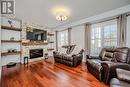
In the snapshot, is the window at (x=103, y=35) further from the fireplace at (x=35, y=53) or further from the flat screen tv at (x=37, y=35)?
the flat screen tv at (x=37, y=35)

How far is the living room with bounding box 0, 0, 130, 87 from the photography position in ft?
10.0

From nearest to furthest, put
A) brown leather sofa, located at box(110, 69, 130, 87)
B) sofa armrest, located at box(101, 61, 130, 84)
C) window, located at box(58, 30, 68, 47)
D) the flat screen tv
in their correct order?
brown leather sofa, located at box(110, 69, 130, 87) < sofa armrest, located at box(101, 61, 130, 84) < the flat screen tv < window, located at box(58, 30, 68, 47)

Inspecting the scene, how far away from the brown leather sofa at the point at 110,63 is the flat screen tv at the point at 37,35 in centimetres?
380

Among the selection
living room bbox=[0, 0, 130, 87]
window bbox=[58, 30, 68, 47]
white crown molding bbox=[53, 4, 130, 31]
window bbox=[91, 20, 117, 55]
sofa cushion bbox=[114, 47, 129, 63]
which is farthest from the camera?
window bbox=[58, 30, 68, 47]

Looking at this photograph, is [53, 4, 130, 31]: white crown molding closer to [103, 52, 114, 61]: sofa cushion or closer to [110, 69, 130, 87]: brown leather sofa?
[103, 52, 114, 61]: sofa cushion

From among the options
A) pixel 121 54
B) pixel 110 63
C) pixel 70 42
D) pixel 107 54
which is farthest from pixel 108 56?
pixel 70 42

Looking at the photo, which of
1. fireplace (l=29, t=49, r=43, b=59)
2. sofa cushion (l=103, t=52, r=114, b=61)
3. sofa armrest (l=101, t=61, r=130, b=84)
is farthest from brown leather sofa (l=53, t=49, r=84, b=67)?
sofa armrest (l=101, t=61, r=130, b=84)

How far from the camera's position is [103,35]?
16.9ft

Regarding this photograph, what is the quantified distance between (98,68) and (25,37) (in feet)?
14.7

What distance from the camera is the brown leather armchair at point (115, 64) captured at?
2763 mm

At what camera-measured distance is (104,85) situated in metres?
2.82

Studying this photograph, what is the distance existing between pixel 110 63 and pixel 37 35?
5173 millimetres

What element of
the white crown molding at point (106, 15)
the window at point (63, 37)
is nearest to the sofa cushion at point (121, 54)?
the white crown molding at point (106, 15)

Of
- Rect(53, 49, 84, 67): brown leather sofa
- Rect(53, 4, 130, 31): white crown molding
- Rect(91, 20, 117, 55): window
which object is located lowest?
Rect(53, 49, 84, 67): brown leather sofa
